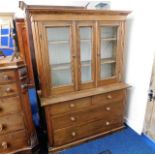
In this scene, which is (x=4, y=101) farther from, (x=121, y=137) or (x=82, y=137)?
(x=121, y=137)

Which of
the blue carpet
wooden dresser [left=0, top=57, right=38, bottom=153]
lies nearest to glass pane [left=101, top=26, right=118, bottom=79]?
the blue carpet

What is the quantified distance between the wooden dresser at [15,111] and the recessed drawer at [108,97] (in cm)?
83

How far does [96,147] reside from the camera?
186 cm

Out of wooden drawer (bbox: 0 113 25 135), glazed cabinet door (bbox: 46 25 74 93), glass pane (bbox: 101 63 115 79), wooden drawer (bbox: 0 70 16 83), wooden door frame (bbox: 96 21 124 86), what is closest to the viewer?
wooden drawer (bbox: 0 70 16 83)

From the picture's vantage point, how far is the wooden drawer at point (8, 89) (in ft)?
4.58

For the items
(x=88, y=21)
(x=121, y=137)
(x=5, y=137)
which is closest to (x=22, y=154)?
(x=5, y=137)

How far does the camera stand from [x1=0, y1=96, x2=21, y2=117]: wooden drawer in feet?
4.74

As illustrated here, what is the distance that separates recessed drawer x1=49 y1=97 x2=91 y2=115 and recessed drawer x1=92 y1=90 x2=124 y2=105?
10 cm

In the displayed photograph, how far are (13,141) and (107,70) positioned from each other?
1.48 metres

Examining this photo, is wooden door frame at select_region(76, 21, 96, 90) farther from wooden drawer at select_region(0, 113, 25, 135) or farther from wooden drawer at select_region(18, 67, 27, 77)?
wooden drawer at select_region(0, 113, 25, 135)

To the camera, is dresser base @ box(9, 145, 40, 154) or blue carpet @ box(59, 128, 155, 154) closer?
dresser base @ box(9, 145, 40, 154)

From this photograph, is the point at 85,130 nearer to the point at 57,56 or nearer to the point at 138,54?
the point at 57,56

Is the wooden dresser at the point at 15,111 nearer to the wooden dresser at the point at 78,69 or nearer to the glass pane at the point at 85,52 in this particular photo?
the wooden dresser at the point at 78,69

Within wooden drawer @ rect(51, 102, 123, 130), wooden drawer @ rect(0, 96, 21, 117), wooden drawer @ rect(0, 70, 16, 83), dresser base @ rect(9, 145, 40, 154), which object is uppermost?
wooden drawer @ rect(0, 70, 16, 83)
